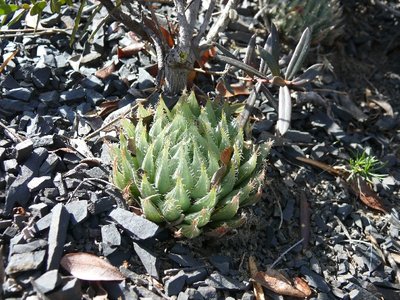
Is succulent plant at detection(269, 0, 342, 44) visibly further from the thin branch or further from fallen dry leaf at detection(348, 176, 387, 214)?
fallen dry leaf at detection(348, 176, 387, 214)

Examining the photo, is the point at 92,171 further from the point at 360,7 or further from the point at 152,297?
the point at 360,7

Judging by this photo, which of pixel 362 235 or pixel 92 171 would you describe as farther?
pixel 362 235

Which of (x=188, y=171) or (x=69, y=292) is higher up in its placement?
(x=188, y=171)

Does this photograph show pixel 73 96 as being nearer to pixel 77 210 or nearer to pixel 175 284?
Result: pixel 77 210

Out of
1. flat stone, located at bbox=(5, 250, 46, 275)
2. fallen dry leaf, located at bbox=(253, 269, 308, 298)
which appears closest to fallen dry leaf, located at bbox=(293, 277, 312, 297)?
fallen dry leaf, located at bbox=(253, 269, 308, 298)

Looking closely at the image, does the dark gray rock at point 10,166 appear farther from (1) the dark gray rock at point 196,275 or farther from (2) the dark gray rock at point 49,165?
(1) the dark gray rock at point 196,275

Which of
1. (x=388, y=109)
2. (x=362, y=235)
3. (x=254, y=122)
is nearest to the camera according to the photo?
(x=362, y=235)

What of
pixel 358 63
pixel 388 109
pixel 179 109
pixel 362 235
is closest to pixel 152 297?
pixel 179 109

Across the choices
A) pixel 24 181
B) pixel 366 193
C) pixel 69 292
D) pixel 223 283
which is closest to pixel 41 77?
pixel 24 181
